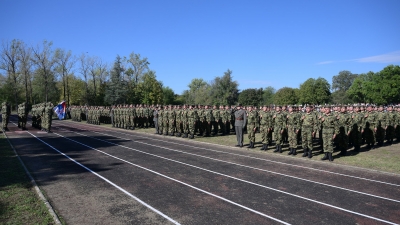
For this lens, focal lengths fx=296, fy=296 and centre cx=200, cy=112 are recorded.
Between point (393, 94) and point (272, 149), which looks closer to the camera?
point (272, 149)

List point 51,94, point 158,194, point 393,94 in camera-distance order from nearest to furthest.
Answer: point 158,194 < point 51,94 < point 393,94

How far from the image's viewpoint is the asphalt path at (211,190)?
18.6 feet

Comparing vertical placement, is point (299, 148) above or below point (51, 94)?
below

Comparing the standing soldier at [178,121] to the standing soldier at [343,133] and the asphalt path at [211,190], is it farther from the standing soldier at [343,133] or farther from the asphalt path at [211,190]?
the standing soldier at [343,133]

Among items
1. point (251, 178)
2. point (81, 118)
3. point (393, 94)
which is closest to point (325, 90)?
point (393, 94)

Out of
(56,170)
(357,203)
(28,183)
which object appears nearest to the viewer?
(357,203)

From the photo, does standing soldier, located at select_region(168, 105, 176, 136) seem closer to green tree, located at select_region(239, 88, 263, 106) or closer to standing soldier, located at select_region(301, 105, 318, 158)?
standing soldier, located at select_region(301, 105, 318, 158)

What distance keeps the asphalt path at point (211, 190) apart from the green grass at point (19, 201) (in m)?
0.34

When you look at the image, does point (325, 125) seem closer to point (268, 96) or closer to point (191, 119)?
point (191, 119)

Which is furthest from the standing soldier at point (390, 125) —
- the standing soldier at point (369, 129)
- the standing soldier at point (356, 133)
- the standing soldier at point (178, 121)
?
the standing soldier at point (178, 121)

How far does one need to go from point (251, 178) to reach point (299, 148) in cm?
642

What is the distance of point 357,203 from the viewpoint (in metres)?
6.45

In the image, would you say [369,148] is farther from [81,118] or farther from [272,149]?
[81,118]

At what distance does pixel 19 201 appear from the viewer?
6277mm
